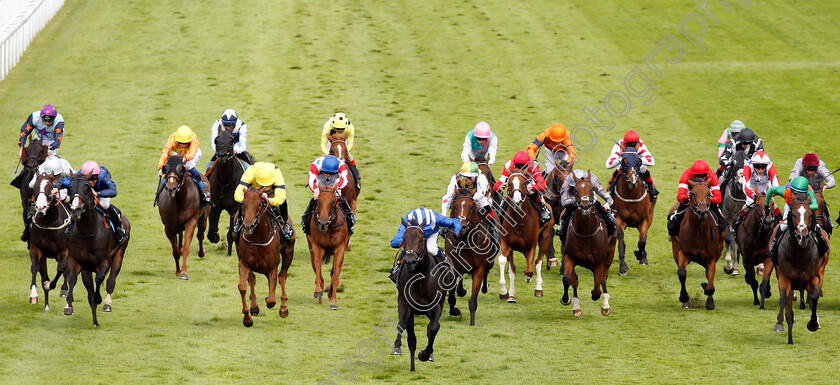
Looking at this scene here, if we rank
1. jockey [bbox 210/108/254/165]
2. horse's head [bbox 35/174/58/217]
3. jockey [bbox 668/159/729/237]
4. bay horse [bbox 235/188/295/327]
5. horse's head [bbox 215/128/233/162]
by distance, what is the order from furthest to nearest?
jockey [bbox 210/108/254/165]
horse's head [bbox 215/128/233/162]
jockey [bbox 668/159/729/237]
horse's head [bbox 35/174/58/217]
bay horse [bbox 235/188/295/327]

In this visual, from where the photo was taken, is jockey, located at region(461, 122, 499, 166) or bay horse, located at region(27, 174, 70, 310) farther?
jockey, located at region(461, 122, 499, 166)

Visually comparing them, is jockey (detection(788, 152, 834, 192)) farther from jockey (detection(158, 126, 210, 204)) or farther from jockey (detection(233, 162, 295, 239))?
jockey (detection(158, 126, 210, 204))

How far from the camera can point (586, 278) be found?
1658cm

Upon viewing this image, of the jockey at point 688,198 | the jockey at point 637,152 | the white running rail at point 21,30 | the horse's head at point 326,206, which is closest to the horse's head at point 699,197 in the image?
the jockey at point 688,198

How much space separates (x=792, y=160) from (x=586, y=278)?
9.61 metres

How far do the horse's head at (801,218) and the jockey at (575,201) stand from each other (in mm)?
2321

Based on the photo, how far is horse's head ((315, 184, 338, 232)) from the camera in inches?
525

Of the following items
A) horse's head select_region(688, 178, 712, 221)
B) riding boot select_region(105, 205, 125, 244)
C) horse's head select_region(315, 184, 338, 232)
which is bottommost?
riding boot select_region(105, 205, 125, 244)

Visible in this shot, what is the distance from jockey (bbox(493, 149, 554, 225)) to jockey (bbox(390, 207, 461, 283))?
286cm

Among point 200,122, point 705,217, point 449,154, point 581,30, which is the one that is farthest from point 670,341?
point 581,30

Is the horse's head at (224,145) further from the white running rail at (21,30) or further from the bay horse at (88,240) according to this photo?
the white running rail at (21,30)

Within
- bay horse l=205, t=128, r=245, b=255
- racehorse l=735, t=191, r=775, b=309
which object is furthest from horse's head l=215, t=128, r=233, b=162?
racehorse l=735, t=191, r=775, b=309

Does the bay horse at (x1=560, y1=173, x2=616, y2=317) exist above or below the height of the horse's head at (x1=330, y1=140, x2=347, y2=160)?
below

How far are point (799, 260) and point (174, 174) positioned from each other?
865 centimetres
